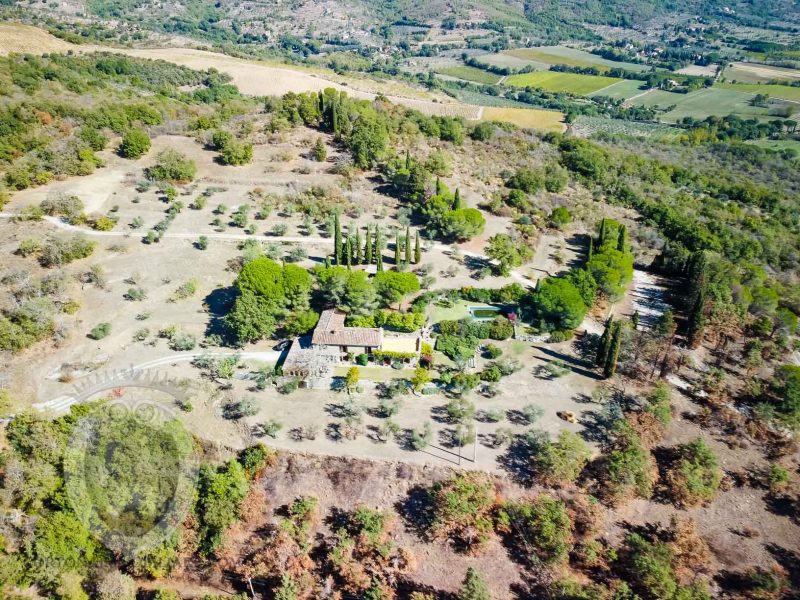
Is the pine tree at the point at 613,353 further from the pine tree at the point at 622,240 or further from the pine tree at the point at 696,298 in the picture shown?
the pine tree at the point at 622,240

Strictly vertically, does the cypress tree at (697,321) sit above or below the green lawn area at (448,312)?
above

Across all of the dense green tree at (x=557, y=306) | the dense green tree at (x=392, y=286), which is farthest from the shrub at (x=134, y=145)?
the dense green tree at (x=557, y=306)

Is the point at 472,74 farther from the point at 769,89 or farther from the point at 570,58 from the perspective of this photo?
the point at 769,89

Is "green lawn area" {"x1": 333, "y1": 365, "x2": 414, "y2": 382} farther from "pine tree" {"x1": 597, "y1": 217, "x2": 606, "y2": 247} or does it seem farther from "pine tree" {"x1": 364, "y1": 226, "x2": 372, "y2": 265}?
"pine tree" {"x1": 597, "y1": 217, "x2": 606, "y2": 247}

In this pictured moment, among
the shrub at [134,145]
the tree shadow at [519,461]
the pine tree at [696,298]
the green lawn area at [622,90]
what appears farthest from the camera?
the green lawn area at [622,90]

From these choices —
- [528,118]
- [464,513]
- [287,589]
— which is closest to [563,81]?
[528,118]

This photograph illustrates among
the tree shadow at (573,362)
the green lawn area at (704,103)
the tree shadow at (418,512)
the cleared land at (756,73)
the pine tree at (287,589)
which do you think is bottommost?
the pine tree at (287,589)

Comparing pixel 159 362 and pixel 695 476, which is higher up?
pixel 695 476
